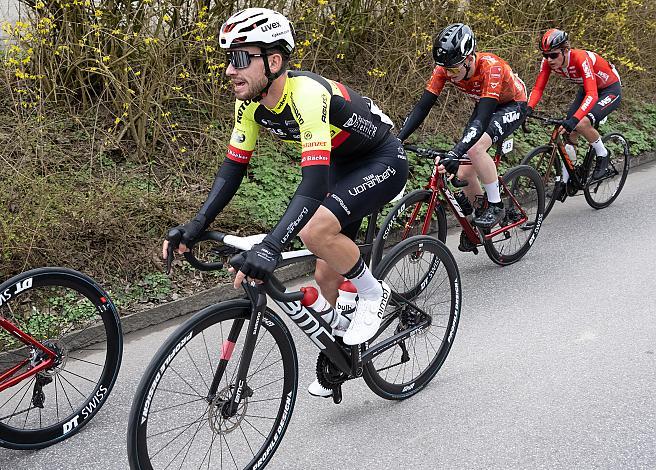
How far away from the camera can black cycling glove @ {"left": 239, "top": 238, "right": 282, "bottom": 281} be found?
2.99m

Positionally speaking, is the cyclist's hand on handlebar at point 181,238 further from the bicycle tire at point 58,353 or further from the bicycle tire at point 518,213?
the bicycle tire at point 518,213

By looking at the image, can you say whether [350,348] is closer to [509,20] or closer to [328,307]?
[328,307]

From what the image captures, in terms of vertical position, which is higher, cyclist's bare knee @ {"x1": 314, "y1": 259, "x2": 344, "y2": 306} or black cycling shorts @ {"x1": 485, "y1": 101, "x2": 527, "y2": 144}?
black cycling shorts @ {"x1": 485, "y1": 101, "x2": 527, "y2": 144}

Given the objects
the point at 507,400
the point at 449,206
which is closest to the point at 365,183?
the point at 507,400

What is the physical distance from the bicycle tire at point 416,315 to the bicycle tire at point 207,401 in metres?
0.62

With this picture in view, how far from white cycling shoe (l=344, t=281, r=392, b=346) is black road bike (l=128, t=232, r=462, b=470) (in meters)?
0.09

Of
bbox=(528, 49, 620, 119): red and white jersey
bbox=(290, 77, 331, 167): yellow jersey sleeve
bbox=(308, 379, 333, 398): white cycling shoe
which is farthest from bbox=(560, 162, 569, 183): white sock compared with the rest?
Result: bbox=(290, 77, 331, 167): yellow jersey sleeve

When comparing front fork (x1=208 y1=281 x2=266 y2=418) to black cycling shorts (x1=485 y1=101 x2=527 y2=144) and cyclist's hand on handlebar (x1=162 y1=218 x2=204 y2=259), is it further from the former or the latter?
black cycling shorts (x1=485 y1=101 x2=527 y2=144)

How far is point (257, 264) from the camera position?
299cm

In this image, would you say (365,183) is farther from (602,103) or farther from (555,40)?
(602,103)

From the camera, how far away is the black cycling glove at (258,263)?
9.82 ft

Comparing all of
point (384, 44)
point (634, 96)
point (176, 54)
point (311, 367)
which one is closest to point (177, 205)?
point (176, 54)

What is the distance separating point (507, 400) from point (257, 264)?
7.04ft

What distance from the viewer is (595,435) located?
13.1ft
